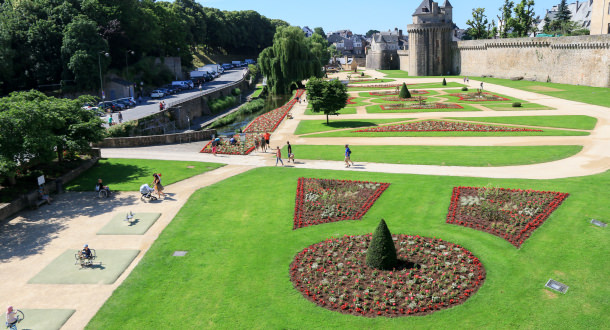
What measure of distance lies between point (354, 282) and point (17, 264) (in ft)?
43.7

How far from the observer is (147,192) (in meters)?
24.6

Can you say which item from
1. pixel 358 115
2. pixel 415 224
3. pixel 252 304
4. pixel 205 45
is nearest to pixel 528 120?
pixel 358 115

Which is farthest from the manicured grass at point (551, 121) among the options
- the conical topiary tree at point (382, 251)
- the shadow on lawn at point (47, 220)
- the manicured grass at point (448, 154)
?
the shadow on lawn at point (47, 220)

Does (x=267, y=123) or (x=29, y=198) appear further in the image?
(x=267, y=123)

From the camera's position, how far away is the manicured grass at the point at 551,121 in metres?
40.2

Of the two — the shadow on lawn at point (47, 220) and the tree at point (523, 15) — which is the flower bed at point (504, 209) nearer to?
the shadow on lawn at point (47, 220)

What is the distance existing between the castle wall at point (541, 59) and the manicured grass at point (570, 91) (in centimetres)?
210

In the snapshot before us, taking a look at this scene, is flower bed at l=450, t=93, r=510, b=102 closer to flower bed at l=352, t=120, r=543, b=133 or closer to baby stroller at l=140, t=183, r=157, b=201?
flower bed at l=352, t=120, r=543, b=133

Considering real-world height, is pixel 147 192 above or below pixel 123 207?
above

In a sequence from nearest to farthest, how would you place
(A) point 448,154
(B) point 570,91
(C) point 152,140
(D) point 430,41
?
1. (A) point 448,154
2. (C) point 152,140
3. (B) point 570,91
4. (D) point 430,41

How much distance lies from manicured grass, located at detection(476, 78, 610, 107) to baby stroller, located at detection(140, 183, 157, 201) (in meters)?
49.1

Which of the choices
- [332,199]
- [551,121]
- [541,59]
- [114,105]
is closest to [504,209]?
[332,199]

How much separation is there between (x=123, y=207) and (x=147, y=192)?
4.66ft

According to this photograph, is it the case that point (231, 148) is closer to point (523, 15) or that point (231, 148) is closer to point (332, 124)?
point (332, 124)
